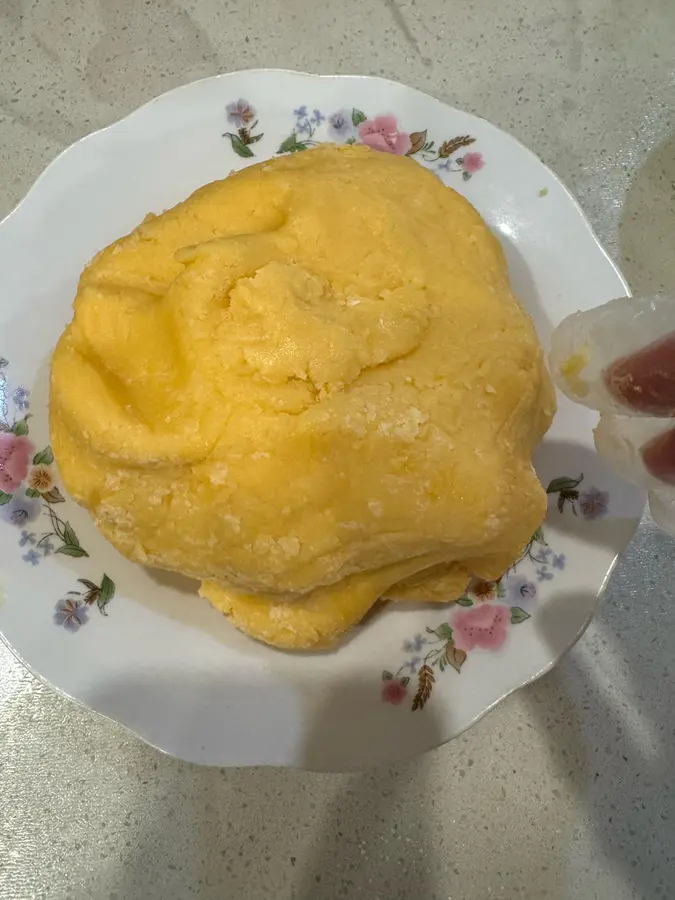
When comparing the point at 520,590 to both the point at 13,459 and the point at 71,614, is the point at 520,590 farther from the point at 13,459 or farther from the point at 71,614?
the point at 13,459

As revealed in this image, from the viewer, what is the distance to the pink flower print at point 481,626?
3.56ft

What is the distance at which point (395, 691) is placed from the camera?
42.3 inches

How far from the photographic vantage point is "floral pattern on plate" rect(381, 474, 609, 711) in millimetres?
1077

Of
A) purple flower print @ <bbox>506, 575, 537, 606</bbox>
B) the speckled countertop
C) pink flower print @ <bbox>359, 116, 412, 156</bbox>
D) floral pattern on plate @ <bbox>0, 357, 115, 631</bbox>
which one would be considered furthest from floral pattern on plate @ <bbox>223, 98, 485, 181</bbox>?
purple flower print @ <bbox>506, 575, 537, 606</bbox>

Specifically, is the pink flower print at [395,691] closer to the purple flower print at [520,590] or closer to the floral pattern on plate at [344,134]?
the purple flower print at [520,590]

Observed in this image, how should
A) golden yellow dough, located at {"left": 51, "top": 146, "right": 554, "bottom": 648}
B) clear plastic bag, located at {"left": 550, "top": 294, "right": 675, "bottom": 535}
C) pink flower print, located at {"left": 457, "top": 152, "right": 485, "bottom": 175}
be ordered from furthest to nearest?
pink flower print, located at {"left": 457, "top": 152, "right": 485, "bottom": 175}, golden yellow dough, located at {"left": 51, "top": 146, "right": 554, "bottom": 648}, clear plastic bag, located at {"left": 550, "top": 294, "right": 675, "bottom": 535}

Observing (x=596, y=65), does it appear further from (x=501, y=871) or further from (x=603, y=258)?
(x=501, y=871)

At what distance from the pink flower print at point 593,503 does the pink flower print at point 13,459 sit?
3.19 feet

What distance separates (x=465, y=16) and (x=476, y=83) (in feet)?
0.63

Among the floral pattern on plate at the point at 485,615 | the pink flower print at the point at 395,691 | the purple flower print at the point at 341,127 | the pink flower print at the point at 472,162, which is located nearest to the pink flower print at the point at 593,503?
the floral pattern on plate at the point at 485,615

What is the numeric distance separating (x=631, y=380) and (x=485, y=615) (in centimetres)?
50

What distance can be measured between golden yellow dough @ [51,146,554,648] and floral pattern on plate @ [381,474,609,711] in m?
0.11

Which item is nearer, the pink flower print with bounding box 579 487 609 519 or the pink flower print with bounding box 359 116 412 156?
the pink flower print with bounding box 579 487 609 519

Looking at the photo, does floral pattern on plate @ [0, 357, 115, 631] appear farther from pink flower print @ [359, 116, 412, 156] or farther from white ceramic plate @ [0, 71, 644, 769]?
pink flower print @ [359, 116, 412, 156]
